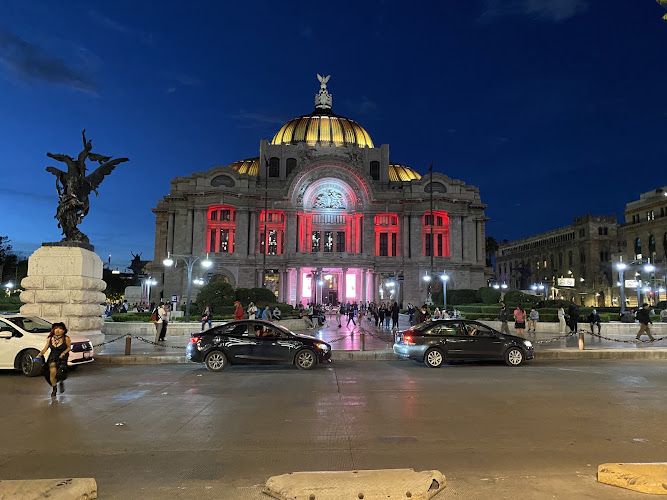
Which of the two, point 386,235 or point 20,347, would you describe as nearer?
point 20,347

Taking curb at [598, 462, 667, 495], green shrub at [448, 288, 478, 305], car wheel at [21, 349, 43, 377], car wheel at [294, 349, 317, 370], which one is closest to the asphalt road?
curb at [598, 462, 667, 495]

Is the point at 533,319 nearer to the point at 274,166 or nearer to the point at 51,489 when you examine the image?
the point at 51,489

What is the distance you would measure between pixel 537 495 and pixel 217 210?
203ft

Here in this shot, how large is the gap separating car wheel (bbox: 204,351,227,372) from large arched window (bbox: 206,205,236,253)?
49.6m

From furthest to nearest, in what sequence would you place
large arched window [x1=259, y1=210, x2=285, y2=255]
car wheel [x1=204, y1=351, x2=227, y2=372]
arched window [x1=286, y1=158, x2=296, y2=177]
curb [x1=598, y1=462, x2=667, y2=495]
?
arched window [x1=286, y1=158, x2=296, y2=177] < large arched window [x1=259, y1=210, x2=285, y2=255] < car wheel [x1=204, y1=351, x2=227, y2=372] < curb [x1=598, y1=462, x2=667, y2=495]

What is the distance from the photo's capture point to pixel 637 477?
5336 millimetres

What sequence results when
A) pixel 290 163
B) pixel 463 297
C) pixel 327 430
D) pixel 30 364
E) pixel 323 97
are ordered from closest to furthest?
1. pixel 327 430
2. pixel 30 364
3. pixel 463 297
4. pixel 290 163
5. pixel 323 97

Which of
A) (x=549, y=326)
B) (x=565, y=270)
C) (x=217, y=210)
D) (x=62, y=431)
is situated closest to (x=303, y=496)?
(x=62, y=431)

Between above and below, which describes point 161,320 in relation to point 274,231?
below

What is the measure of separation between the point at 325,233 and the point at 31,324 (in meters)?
53.1

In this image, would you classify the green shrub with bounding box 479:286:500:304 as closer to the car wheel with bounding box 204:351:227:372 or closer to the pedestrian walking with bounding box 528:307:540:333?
the pedestrian walking with bounding box 528:307:540:333

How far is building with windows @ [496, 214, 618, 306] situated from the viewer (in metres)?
82.5

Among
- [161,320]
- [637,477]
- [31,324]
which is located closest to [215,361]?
[31,324]

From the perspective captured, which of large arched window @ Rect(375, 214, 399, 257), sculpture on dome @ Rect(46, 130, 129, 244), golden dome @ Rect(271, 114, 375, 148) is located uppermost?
golden dome @ Rect(271, 114, 375, 148)
